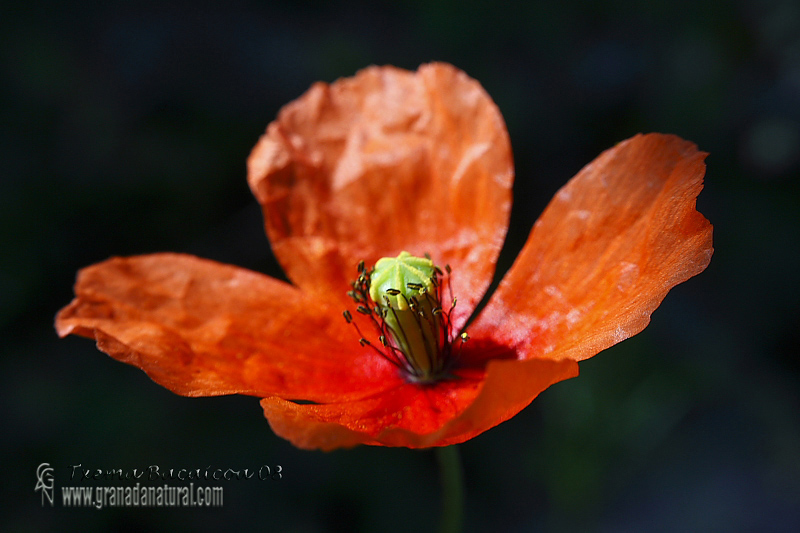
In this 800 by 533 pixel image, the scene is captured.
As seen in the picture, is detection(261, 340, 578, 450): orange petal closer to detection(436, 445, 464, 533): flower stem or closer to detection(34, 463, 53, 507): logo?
detection(436, 445, 464, 533): flower stem

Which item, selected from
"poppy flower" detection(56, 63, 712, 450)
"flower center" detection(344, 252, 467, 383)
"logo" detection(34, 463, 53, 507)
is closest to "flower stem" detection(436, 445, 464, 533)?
"poppy flower" detection(56, 63, 712, 450)

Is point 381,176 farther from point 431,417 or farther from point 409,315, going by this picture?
point 431,417

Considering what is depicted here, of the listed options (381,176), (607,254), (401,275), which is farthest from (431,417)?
(381,176)

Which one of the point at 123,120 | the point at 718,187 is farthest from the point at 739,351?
the point at 123,120

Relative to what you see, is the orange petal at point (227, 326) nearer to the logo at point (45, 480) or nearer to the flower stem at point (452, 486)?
the flower stem at point (452, 486)

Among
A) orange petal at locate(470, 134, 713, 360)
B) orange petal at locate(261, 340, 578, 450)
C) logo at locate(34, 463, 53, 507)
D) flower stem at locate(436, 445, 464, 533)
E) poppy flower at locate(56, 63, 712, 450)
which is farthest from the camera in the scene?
logo at locate(34, 463, 53, 507)

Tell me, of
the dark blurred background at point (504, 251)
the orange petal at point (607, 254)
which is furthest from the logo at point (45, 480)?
the orange petal at point (607, 254)

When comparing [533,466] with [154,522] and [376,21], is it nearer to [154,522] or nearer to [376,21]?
[154,522]
